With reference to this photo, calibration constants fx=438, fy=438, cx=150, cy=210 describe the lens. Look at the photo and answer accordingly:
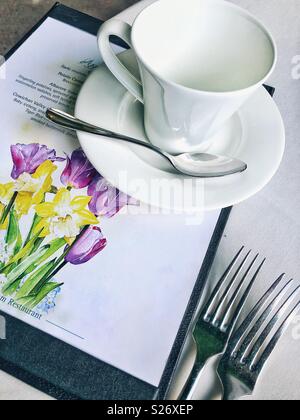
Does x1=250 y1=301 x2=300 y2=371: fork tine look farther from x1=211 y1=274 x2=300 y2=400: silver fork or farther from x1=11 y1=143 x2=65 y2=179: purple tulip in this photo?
x1=11 y1=143 x2=65 y2=179: purple tulip

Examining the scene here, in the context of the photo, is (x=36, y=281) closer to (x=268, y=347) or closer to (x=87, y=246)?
(x=87, y=246)

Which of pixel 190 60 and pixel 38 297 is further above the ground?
pixel 190 60

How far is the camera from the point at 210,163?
13.0 inches

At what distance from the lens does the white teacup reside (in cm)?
30

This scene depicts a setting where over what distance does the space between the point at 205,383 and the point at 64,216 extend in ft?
0.49

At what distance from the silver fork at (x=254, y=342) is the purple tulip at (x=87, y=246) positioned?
0.11m

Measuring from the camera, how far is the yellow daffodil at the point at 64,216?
1.03 feet

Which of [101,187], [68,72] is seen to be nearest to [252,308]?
[101,187]

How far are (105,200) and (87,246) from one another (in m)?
0.04

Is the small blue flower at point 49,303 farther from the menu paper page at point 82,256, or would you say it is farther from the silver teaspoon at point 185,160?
the silver teaspoon at point 185,160

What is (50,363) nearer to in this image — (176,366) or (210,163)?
(176,366)

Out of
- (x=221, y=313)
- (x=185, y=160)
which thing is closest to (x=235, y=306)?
(x=221, y=313)

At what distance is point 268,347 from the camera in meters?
0.28
